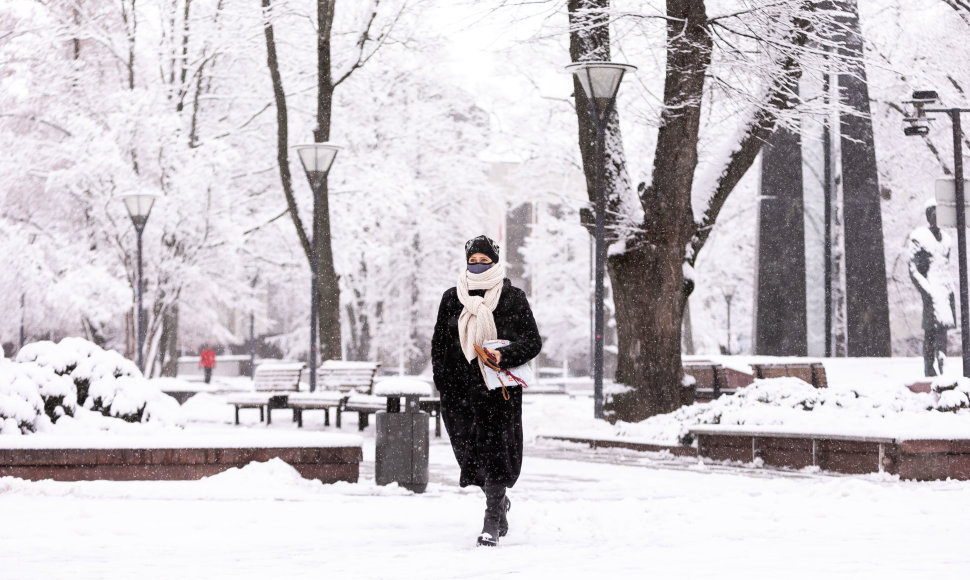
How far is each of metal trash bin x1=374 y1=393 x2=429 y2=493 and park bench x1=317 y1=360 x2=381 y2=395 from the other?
885 centimetres

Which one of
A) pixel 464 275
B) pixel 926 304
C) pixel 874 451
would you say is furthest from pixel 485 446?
pixel 926 304

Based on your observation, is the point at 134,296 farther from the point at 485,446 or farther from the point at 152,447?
the point at 485,446

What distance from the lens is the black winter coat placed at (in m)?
6.68

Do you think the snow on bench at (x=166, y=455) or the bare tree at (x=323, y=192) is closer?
the snow on bench at (x=166, y=455)

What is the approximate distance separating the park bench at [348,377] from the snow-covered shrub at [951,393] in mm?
9014

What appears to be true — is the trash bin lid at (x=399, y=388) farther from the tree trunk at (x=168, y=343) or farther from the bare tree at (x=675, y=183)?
the tree trunk at (x=168, y=343)

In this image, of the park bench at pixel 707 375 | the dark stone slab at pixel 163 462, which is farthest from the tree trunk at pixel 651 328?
the dark stone slab at pixel 163 462

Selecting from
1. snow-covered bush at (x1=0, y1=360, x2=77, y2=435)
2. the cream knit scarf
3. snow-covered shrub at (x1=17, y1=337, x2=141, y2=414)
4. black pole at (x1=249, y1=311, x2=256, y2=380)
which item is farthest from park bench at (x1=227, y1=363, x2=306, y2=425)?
black pole at (x1=249, y1=311, x2=256, y2=380)

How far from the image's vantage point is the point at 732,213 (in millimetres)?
41781

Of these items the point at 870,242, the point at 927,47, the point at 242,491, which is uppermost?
the point at 927,47

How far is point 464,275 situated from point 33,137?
25.3 metres

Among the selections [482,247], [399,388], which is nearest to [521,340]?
[482,247]

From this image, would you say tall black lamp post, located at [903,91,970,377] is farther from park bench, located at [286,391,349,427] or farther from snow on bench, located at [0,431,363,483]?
snow on bench, located at [0,431,363,483]

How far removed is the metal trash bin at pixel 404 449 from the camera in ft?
30.2
